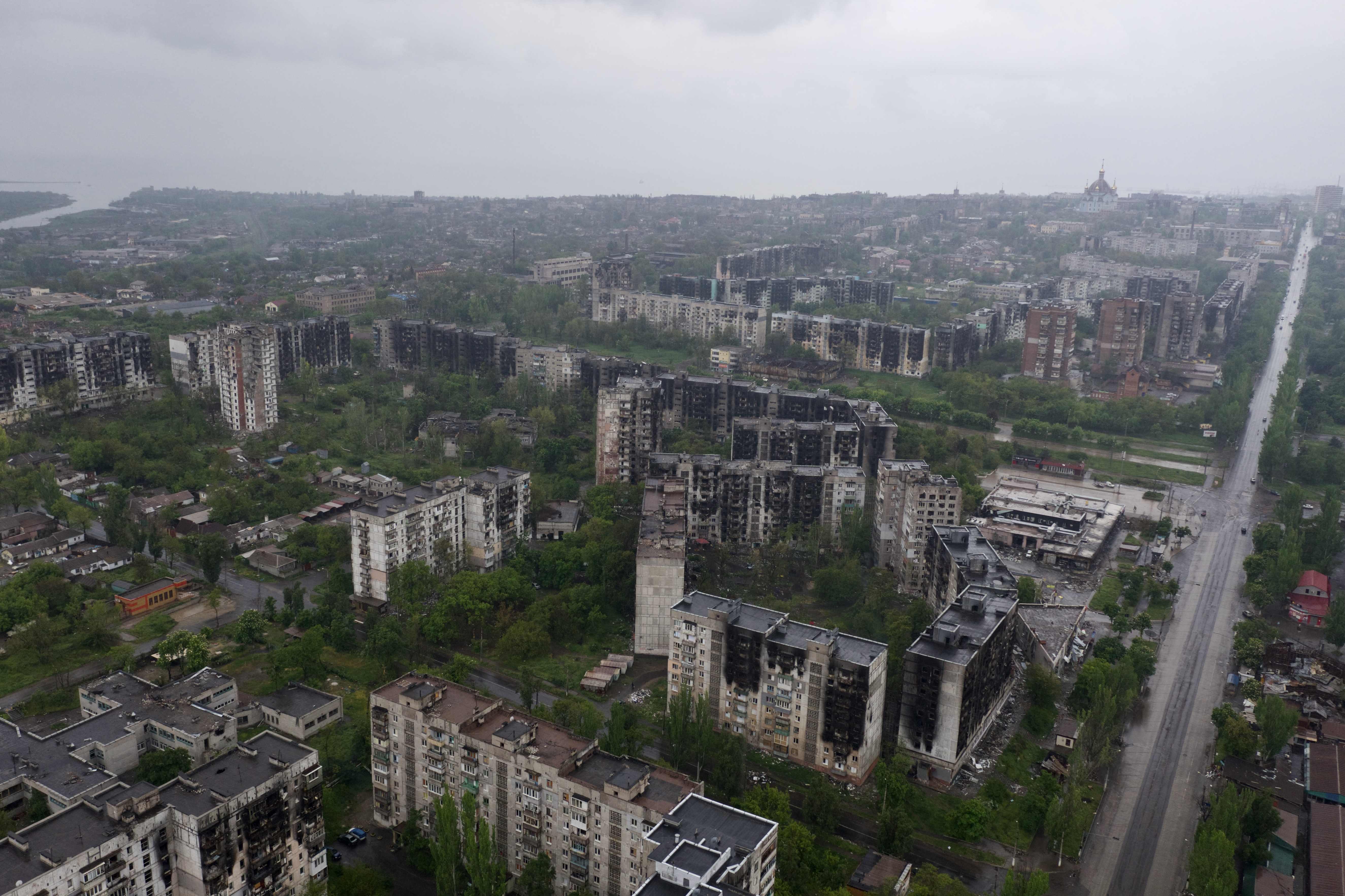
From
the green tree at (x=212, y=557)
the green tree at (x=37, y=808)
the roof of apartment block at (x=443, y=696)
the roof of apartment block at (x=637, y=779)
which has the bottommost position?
the green tree at (x=37, y=808)

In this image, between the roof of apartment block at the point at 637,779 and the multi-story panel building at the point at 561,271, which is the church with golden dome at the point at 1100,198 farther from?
the roof of apartment block at the point at 637,779

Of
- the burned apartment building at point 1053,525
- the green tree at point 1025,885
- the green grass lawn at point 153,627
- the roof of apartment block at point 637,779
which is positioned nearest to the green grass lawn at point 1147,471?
the burned apartment building at point 1053,525

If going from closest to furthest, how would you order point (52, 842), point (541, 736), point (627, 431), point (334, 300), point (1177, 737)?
point (52, 842) < point (541, 736) < point (1177, 737) < point (627, 431) < point (334, 300)

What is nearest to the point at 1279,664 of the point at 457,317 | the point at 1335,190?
the point at 457,317

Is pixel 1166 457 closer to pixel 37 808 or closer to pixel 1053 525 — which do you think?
pixel 1053 525

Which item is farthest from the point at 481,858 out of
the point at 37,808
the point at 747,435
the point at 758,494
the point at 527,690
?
the point at 747,435

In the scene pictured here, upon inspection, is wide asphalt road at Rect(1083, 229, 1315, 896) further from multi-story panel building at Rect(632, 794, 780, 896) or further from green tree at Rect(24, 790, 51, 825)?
green tree at Rect(24, 790, 51, 825)
